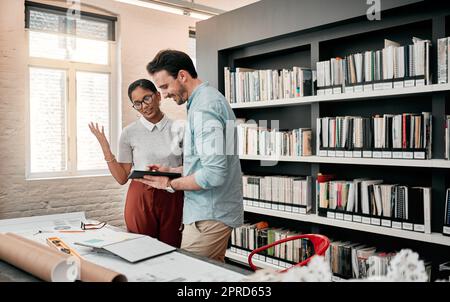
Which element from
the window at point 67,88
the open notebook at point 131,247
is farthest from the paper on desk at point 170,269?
the window at point 67,88

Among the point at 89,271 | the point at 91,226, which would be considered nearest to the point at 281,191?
the point at 91,226

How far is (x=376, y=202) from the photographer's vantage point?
2830 millimetres

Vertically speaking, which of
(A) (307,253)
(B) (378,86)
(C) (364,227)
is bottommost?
(A) (307,253)

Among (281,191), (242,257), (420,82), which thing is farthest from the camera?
(242,257)

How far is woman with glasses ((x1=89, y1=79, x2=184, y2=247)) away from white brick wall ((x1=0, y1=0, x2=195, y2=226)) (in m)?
1.69

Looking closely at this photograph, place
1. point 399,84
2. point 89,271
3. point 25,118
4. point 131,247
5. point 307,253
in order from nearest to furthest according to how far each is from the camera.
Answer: point 89,271
point 131,247
point 399,84
point 307,253
point 25,118

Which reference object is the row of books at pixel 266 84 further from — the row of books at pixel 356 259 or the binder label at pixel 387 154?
the row of books at pixel 356 259

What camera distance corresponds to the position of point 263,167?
4016mm

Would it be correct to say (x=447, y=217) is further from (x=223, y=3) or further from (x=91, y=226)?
(x=223, y=3)

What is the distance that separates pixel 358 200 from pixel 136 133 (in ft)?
5.48

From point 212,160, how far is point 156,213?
920 mm

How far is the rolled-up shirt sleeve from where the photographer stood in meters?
1.87

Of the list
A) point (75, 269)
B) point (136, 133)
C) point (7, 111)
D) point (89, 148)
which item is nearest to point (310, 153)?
point (136, 133)
